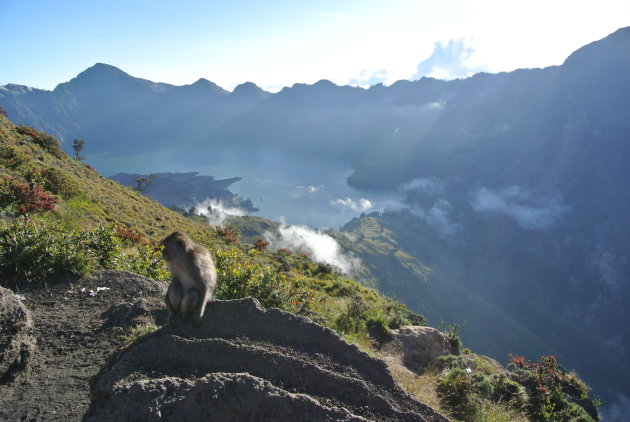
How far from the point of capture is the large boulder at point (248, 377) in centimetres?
402

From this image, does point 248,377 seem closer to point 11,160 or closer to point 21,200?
point 21,200

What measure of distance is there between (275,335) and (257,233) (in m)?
165

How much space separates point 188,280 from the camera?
535cm

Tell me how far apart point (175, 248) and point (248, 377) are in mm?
2308

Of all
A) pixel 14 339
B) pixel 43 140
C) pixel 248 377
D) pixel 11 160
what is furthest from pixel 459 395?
pixel 43 140

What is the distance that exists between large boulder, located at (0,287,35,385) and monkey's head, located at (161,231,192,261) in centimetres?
284

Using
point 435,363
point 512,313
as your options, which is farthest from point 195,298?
point 512,313

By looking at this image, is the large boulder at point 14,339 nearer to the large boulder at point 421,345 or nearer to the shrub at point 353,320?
the shrub at point 353,320

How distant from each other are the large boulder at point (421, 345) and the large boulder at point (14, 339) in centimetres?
991

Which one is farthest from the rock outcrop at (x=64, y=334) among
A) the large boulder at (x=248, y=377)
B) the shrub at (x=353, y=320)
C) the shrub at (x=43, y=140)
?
the shrub at (x=43, y=140)

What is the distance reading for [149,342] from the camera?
498 centimetres

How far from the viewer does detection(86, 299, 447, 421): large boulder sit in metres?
4.02

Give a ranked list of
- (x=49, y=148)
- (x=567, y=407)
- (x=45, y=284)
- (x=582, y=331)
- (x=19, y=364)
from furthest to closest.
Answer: (x=582, y=331) → (x=49, y=148) → (x=567, y=407) → (x=45, y=284) → (x=19, y=364)

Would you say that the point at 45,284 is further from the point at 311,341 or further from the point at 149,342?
the point at 311,341
